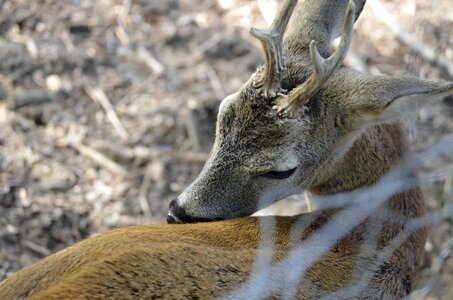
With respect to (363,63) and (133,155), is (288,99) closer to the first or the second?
(133,155)

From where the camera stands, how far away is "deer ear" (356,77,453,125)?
3.11 metres

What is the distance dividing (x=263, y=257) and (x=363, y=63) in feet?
13.2

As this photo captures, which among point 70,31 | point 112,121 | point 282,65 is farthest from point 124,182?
point 282,65

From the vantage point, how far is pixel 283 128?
3.31m

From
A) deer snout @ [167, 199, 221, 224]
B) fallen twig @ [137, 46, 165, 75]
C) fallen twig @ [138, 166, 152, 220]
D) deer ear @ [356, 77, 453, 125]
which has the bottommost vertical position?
fallen twig @ [138, 166, 152, 220]

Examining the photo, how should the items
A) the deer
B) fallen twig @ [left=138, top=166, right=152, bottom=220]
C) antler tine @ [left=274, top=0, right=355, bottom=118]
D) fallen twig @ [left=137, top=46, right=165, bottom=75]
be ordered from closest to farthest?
the deer
antler tine @ [left=274, top=0, right=355, bottom=118]
fallen twig @ [left=138, top=166, right=152, bottom=220]
fallen twig @ [left=137, top=46, right=165, bottom=75]

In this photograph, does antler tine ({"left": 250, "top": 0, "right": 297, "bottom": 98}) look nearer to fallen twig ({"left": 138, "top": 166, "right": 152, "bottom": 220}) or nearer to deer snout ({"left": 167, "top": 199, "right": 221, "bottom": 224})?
deer snout ({"left": 167, "top": 199, "right": 221, "bottom": 224})

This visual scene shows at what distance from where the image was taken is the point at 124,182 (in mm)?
5176

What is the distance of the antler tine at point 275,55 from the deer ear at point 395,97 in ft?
1.38

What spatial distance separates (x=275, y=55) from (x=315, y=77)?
25cm

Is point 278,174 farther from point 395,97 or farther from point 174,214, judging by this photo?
point 395,97

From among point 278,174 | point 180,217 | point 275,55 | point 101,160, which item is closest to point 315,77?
point 275,55

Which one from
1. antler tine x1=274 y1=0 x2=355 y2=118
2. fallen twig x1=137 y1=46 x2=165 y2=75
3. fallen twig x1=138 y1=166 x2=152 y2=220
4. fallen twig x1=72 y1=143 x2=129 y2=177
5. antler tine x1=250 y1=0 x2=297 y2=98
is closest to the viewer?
antler tine x1=274 y1=0 x2=355 y2=118

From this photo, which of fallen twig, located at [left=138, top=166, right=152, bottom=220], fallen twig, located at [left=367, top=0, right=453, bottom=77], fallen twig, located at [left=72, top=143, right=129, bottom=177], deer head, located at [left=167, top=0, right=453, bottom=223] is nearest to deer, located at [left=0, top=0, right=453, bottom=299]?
deer head, located at [left=167, top=0, right=453, bottom=223]
